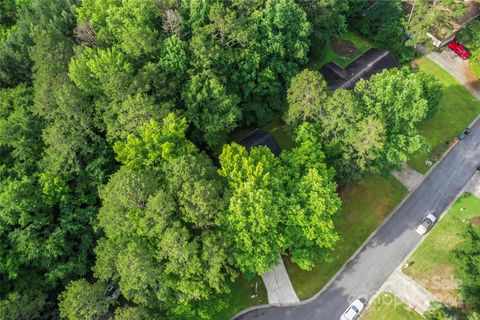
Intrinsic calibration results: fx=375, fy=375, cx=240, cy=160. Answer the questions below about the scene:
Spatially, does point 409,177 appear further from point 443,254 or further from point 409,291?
point 409,291

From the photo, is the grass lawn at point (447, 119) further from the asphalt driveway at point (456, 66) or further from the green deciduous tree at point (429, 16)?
the green deciduous tree at point (429, 16)

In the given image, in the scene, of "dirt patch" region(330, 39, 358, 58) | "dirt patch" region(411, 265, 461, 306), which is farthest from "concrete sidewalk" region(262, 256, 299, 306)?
"dirt patch" region(330, 39, 358, 58)

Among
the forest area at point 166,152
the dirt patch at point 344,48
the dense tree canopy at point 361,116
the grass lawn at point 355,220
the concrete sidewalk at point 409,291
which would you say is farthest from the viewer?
the dirt patch at point 344,48

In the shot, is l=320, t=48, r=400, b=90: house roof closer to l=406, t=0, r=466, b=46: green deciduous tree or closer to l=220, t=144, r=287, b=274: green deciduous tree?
l=406, t=0, r=466, b=46: green deciduous tree

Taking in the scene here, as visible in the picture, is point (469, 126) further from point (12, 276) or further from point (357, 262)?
point (12, 276)

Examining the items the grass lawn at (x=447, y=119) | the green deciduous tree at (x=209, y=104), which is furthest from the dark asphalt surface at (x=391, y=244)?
Result: the green deciduous tree at (x=209, y=104)

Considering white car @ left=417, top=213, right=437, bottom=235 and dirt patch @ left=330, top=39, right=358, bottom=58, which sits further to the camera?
dirt patch @ left=330, top=39, right=358, bottom=58
